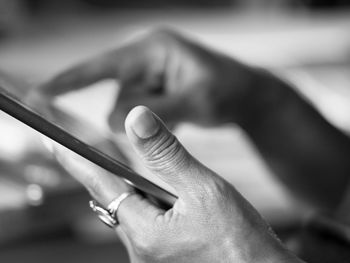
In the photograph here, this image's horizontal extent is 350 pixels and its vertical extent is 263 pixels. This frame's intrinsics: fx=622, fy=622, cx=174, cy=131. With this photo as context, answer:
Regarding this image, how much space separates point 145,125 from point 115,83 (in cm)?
30

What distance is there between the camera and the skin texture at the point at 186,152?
0.46m

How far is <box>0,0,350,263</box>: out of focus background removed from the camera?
1129 millimetres

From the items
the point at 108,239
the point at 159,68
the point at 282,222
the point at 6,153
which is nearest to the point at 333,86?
the point at 282,222

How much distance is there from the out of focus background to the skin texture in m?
0.04

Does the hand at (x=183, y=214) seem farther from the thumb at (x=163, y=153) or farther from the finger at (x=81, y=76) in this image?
the finger at (x=81, y=76)

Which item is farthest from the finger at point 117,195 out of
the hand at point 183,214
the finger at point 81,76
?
the finger at point 81,76

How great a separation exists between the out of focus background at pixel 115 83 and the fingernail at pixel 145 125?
248mm

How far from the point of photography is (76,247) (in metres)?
1.22

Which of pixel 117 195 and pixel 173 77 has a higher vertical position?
pixel 173 77

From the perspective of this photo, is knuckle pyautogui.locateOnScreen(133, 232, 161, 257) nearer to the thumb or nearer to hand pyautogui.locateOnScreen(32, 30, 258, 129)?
the thumb

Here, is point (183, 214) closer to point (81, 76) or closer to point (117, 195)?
point (117, 195)

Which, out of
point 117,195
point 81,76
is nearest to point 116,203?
point 117,195

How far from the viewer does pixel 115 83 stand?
0.71 metres

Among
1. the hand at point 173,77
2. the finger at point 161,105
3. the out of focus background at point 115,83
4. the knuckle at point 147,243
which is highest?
the out of focus background at point 115,83
